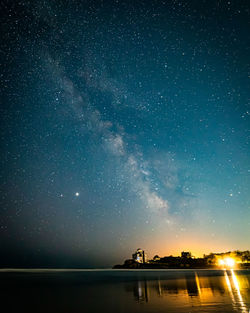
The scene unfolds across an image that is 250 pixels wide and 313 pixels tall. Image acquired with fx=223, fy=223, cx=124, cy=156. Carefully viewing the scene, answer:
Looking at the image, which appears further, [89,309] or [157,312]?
[89,309]

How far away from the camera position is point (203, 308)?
1228cm

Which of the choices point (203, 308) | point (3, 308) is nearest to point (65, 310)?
point (3, 308)

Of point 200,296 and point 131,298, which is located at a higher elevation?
point 200,296

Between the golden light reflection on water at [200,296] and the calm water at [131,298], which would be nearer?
the calm water at [131,298]

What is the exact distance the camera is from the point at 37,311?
12.7 m

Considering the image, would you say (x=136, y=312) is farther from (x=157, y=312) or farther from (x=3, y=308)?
(x=3, y=308)

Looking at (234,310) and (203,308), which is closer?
(234,310)

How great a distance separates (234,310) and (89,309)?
799 centimetres

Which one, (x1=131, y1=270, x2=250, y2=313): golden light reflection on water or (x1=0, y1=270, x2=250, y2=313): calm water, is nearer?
(x1=0, y1=270, x2=250, y2=313): calm water

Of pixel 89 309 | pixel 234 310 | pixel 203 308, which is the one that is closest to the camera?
pixel 234 310

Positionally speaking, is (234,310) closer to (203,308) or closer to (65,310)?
(203,308)

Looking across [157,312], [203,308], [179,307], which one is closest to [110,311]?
[157,312]

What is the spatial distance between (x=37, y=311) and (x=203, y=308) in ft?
30.7

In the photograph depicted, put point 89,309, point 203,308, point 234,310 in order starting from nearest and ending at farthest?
1. point 234,310
2. point 203,308
3. point 89,309
